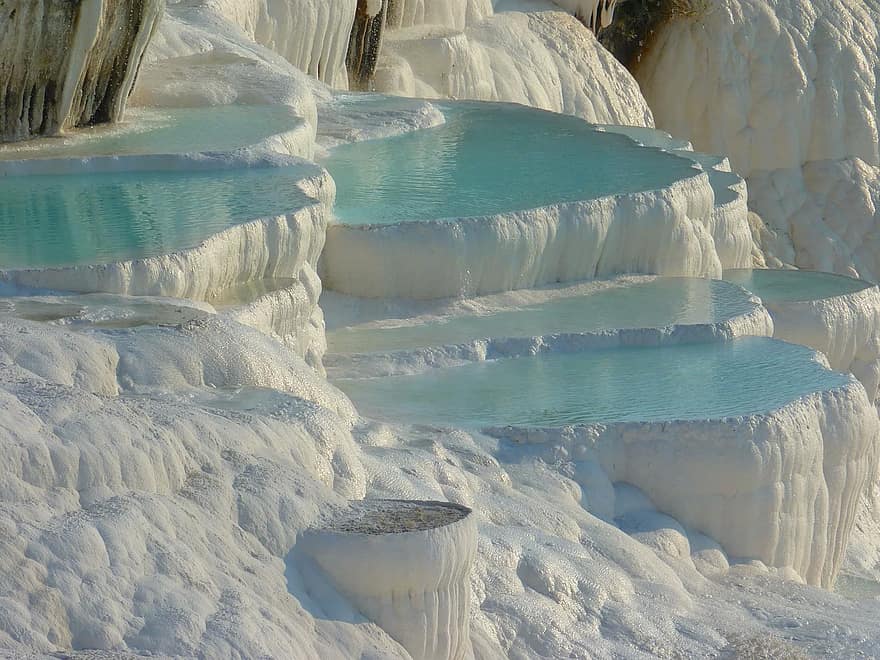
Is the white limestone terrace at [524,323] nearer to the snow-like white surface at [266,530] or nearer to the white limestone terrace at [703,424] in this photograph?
the white limestone terrace at [703,424]

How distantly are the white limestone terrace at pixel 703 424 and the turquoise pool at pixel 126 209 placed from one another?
92cm

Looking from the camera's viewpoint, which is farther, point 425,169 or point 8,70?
point 425,169

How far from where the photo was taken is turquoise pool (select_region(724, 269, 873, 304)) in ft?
33.1

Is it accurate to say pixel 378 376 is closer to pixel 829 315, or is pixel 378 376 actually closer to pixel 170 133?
pixel 170 133

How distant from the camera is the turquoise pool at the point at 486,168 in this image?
8.93 m

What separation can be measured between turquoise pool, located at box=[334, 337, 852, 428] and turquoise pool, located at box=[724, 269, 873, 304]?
1.91 metres

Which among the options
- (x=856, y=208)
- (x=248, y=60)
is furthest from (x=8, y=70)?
(x=856, y=208)

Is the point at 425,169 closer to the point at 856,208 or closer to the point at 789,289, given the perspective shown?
the point at 789,289

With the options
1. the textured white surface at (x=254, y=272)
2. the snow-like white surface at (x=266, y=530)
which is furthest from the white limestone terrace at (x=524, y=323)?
the snow-like white surface at (x=266, y=530)

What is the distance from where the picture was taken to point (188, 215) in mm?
7051

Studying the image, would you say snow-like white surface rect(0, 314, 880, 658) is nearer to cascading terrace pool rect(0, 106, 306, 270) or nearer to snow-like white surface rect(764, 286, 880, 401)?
cascading terrace pool rect(0, 106, 306, 270)

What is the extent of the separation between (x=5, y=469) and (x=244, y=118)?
5.15 m

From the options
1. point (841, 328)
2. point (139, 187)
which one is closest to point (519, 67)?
point (841, 328)

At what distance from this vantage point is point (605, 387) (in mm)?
7500
